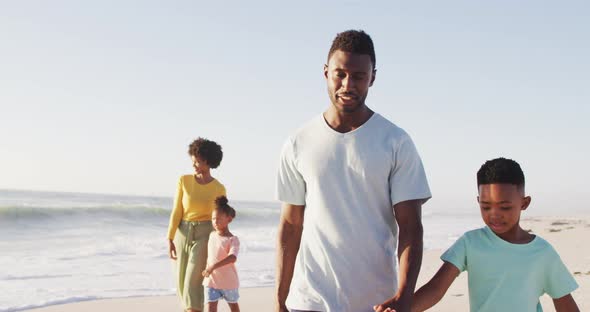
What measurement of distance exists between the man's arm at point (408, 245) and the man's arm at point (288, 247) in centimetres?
50

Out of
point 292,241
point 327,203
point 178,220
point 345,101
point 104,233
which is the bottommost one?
point 104,233

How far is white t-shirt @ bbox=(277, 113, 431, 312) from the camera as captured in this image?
9.44 feet

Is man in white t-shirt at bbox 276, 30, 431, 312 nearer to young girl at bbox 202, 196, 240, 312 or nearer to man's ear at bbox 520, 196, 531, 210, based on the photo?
man's ear at bbox 520, 196, 531, 210

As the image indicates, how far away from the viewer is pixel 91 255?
51.7ft

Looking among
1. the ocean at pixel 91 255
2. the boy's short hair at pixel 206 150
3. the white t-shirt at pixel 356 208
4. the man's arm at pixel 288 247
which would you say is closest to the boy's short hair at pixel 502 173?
the white t-shirt at pixel 356 208

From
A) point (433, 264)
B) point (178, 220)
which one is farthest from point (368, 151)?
point (433, 264)

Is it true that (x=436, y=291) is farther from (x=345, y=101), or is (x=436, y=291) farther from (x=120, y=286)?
(x=120, y=286)

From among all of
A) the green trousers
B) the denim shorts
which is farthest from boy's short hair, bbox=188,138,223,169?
A: the denim shorts

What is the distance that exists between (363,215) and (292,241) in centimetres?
43

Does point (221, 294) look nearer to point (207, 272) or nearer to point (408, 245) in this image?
point (207, 272)

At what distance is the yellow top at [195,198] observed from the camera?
6.84 meters

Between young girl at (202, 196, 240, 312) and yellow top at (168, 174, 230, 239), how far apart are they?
0.14 meters

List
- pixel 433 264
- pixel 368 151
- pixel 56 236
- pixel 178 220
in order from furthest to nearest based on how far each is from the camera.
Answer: pixel 56 236 → pixel 433 264 → pixel 178 220 → pixel 368 151

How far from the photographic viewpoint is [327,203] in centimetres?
300
